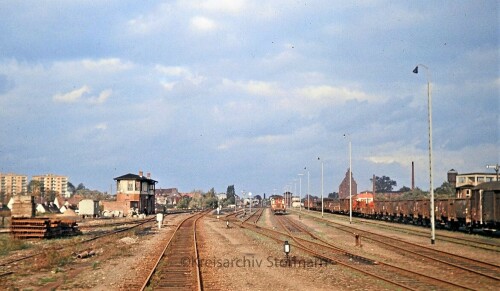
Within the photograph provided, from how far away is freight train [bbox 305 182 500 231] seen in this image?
108ft

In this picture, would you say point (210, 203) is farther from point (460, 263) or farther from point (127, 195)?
point (460, 263)

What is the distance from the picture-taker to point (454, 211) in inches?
1580

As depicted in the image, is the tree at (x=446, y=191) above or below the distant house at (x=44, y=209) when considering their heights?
above

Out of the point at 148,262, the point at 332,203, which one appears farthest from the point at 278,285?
the point at 332,203

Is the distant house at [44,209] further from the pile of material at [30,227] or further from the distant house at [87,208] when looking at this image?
the pile of material at [30,227]

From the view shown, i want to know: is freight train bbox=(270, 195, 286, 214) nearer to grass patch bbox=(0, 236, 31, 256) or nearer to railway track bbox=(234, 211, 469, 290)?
grass patch bbox=(0, 236, 31, 256)

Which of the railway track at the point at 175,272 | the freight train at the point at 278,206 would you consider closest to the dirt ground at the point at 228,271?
the railway track at the point at 175,272

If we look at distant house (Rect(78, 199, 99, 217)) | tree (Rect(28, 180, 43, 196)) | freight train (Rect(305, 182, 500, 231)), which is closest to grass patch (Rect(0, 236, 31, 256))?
freight train (Rect(305, 182, 500, 231))

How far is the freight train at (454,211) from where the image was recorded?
32.9 m

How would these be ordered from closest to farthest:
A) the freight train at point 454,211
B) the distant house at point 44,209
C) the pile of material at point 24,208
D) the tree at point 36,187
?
the freight train at point 454,211
the pile of material at point 24,208
the distant house at point 44,209
the tree at point 36,187

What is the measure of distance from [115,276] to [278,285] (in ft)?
19.5

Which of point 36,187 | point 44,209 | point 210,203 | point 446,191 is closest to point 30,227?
point 44,209

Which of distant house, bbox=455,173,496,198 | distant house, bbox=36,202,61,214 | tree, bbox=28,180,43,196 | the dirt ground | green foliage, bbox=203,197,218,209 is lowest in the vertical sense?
green foliage, bbox=203,197,218,209

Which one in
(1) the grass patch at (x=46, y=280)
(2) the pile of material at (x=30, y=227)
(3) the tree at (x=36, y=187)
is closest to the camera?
(1) the grass patch at (x=46, y=280)
